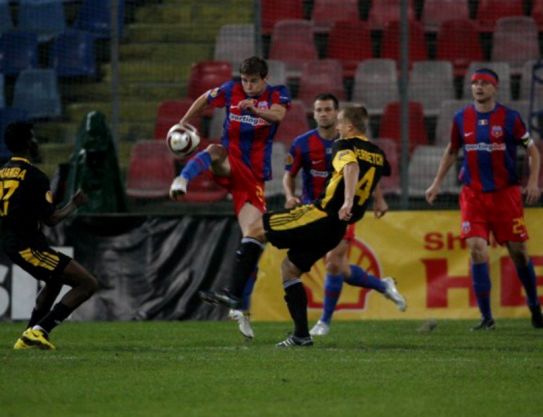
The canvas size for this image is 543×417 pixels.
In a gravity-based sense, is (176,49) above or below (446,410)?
above

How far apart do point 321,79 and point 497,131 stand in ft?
14.1

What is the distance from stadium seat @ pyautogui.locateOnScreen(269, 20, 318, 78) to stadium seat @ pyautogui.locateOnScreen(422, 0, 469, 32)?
143cm

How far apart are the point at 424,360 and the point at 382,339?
6.86 feet

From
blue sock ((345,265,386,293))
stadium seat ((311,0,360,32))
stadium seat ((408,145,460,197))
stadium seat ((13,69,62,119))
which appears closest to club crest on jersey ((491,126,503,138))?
blue sock ((345,265,386,293))

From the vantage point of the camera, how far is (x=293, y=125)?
1593 cm

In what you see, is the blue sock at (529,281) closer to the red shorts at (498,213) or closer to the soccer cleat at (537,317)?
the soccer cleat at (537,317)

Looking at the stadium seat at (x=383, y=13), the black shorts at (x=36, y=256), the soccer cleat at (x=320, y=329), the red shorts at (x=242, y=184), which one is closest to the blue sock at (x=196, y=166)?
the red shorts at (x=242, y=184)

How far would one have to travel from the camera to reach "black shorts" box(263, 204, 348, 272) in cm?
998

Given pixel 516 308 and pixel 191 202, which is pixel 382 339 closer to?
pixel 516 308

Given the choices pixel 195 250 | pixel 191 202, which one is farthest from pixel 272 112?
pixel 191 202

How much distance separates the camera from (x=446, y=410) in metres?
6.72

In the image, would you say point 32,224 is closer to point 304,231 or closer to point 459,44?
point 304,231

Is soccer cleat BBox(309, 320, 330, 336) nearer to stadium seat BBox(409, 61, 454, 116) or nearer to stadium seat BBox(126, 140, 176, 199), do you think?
stadium seat BBox(126, 140, 176, 199)

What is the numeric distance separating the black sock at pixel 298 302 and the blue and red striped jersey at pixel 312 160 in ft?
7.79
